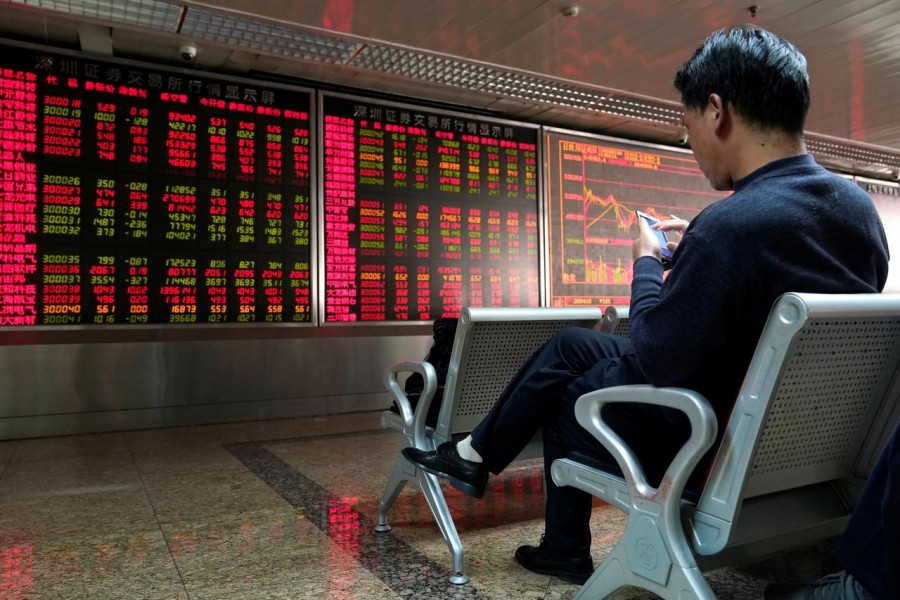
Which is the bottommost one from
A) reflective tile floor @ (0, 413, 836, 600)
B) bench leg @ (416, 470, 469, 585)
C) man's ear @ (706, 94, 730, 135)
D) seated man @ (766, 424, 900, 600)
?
reflective tile floor @ (0, 413, 836, 600)

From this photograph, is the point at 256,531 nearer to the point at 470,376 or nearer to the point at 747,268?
the point at 470,376

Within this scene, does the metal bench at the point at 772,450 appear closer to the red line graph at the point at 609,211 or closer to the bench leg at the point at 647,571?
the bench leg at the point at 647,571

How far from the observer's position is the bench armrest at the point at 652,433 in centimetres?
111

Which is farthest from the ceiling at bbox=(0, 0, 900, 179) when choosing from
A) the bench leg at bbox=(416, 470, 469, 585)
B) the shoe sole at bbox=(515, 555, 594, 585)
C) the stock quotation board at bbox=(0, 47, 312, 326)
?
the shoe sole at bbox=(515, 555, 594, 585)

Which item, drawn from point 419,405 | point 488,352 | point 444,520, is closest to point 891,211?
point 488,352

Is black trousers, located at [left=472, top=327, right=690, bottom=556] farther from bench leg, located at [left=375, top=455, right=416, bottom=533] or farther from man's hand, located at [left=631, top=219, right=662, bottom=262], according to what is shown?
bench leg, located at [left=375, top=455, right=416, bottom=533]

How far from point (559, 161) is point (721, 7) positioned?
2.39m

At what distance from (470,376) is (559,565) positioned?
0.60 metres

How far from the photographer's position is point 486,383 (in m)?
2.12

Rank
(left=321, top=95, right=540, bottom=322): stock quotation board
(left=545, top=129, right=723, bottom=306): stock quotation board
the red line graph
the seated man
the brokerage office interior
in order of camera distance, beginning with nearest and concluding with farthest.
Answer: the seated man, the brokerage office interior, (left=321, top=95, right=540, bottom=322): stock quotation board, (left=545, top=129, right=723, bottom=306): stock quotation board, the red line graph

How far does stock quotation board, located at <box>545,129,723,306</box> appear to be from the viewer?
232 inches

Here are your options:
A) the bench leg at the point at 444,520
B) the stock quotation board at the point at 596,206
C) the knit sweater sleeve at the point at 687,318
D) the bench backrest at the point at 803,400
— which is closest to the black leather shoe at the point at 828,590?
the bench backrest at the point at 803,400

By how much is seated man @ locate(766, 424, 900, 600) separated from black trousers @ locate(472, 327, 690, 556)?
34 cm

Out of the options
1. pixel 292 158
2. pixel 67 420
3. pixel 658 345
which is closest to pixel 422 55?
pixel 292 158
